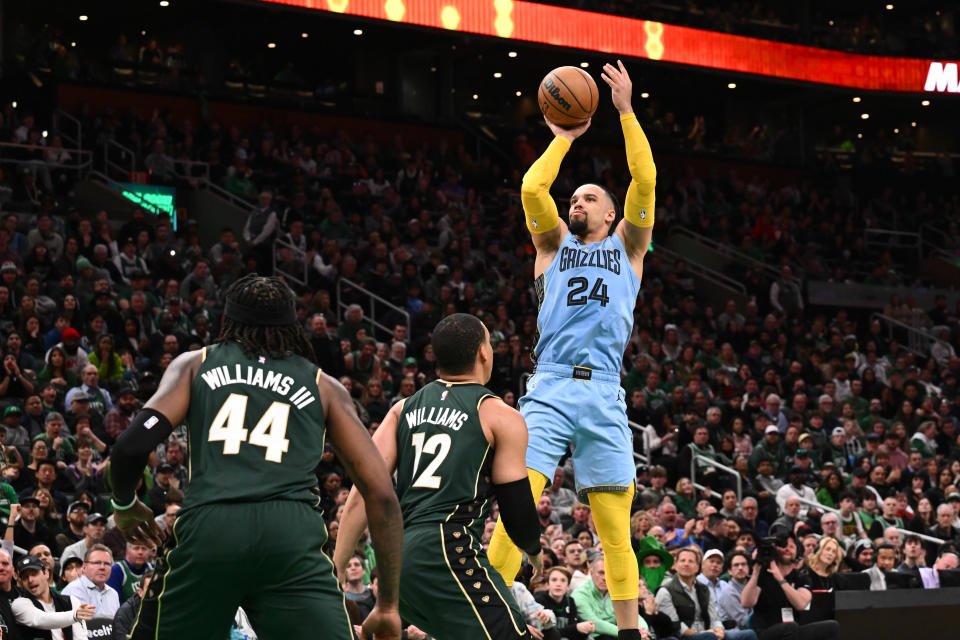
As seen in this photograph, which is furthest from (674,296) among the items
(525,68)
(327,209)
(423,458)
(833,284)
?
(423,458)

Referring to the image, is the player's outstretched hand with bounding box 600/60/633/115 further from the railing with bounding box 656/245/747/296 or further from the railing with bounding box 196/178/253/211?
the railing with bounding box 656/245/747/296

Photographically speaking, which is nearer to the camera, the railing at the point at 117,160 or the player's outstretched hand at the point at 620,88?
the player's outstretched hand at the point at 620,88

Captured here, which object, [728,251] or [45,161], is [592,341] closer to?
[45,161]

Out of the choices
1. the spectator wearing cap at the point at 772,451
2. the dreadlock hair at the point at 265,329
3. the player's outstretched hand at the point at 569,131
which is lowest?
the spectator wearing cap at the point at 772,451

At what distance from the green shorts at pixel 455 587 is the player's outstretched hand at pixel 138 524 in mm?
1166

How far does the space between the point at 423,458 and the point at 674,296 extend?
19246 mm

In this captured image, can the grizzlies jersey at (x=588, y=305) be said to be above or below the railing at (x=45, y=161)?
below

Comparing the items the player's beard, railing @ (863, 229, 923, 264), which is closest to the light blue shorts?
the player's beard

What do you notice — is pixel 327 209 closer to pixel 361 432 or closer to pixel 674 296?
pixel 674 296

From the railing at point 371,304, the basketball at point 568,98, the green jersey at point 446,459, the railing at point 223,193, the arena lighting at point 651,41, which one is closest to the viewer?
the green jersey at point 446,459

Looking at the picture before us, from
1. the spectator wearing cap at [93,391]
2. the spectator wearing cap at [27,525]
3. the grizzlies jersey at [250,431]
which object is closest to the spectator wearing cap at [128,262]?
the spectator wearing cap at [93,391]

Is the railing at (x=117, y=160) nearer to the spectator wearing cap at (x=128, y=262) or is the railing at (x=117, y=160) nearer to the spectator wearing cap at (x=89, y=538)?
the spectator wearing cap at (x=128, y=262)

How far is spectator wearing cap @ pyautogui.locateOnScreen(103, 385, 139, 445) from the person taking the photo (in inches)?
533

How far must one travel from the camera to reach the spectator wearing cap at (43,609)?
383 inches
